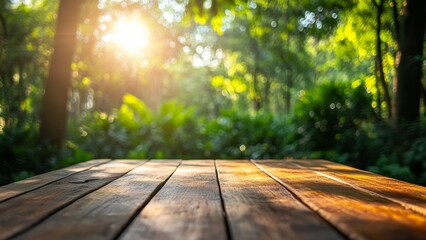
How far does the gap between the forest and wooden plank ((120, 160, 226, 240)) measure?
2.97 meters

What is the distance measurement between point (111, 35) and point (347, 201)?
937 centimetres

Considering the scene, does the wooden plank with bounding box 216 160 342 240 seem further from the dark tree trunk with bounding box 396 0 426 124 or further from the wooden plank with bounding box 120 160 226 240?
the dark tree trunk with bounding box 396 0 426 124

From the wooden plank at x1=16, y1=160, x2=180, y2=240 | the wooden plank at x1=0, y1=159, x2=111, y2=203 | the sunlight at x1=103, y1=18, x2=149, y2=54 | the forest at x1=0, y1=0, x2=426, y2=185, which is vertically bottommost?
the wooden plank at x1=16, y1=160, x2=180, y2=240

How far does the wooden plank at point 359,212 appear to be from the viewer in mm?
1008

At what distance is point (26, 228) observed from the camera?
3.57 feet

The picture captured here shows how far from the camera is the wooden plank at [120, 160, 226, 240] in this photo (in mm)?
1018

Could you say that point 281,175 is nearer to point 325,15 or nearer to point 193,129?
point 325,15

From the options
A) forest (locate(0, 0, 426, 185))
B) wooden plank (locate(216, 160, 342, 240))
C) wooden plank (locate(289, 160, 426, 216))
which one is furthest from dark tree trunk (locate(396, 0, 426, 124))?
A: wooden plank (locate(216, 160, 342, 240))

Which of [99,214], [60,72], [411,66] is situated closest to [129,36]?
[60,72]

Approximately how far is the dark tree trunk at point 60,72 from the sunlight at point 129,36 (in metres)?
3.47

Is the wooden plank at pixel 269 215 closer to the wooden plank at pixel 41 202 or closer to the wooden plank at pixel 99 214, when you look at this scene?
the wooden plank at pixel 99 214

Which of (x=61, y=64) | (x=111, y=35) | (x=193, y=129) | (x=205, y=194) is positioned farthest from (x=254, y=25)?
(x=205, y=194)

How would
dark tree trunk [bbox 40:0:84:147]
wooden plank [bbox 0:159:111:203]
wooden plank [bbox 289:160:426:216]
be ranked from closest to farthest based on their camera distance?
wooden plank [bbox 289:160:426:216] → wooden plank [bbox 0:159:111:203] → dark tree trunk [bbox 40:0:84:147]

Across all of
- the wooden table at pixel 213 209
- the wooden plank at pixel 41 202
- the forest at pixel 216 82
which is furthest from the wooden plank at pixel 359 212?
the forest at pixel 216 82
